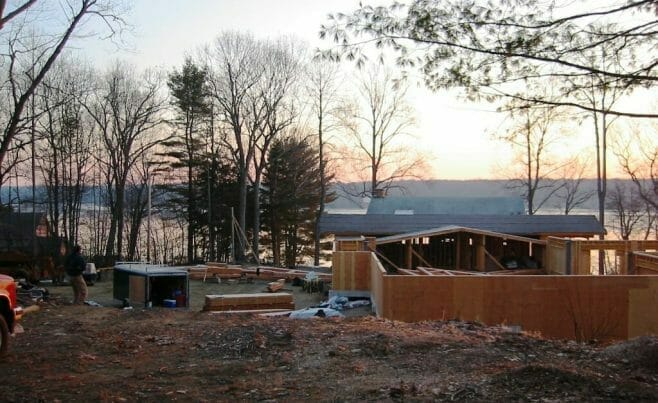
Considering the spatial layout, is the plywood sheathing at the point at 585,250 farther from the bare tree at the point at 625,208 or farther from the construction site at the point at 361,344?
the bare tree at the point at 625,208

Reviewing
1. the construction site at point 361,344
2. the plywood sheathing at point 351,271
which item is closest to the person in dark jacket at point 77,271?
the construction site at point 361,344

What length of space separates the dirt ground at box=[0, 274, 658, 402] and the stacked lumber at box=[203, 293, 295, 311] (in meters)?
4.27

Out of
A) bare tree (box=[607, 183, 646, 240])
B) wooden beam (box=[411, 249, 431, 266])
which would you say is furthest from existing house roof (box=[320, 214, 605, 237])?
bare tree (box=[607, 183, 646, 240])

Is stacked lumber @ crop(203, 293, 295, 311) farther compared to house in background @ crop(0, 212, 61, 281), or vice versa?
house in background @ crop(0, 212, 61, 281)

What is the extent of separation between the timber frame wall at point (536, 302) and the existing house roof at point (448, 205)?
22295mm

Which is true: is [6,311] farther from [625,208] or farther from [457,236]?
[625,208]

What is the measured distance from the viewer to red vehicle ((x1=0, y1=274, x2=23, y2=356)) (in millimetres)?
8789

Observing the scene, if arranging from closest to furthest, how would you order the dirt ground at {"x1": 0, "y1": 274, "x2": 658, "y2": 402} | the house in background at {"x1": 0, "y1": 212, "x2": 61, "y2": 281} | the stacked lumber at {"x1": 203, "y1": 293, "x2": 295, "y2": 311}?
the dirt ground at {"x1": 0, "y1": 274, "x2": 658, "y2": 402}
the stacked lumber at {"x1": 203, "y1": 293, "x2": 295, "y2": 311}
the house in background at {"x1": 0, "y1": 212, "x2": 61, "y2": 281}

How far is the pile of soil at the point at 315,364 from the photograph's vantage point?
672 centimetres

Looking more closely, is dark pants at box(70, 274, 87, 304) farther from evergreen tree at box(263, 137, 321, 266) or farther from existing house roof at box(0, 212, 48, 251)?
evergreen tree at box(263, 137, 321, 266)

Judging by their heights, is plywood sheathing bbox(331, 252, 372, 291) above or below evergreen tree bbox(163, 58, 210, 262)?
below

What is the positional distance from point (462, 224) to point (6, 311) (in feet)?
85.4

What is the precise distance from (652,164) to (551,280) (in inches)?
1092

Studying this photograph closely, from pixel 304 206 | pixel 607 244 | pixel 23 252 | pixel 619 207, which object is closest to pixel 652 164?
pixel 619 207
